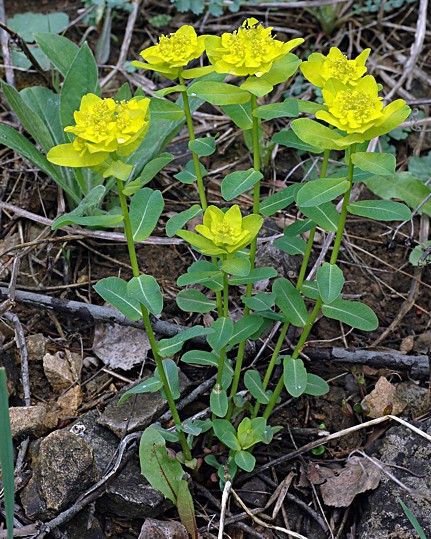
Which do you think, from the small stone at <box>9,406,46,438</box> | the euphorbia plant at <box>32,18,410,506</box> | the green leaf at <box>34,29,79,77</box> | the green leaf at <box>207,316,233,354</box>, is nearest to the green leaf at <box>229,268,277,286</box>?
→ the euphorbia plant at <box>32,18,410,506</box>

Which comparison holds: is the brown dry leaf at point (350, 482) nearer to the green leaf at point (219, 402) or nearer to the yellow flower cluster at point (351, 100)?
the green leaf at point (219, 402)

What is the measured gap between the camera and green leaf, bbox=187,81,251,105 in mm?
1712

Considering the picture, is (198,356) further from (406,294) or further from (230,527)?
(406,294)

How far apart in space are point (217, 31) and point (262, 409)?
200cm

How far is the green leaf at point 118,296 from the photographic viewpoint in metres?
1.84

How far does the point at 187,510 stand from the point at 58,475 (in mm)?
401

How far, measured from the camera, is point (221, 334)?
1.82 meters

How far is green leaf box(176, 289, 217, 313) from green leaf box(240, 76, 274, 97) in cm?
63

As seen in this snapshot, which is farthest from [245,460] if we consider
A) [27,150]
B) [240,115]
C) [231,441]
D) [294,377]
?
[27,150]

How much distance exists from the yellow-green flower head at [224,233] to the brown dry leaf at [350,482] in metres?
0.89

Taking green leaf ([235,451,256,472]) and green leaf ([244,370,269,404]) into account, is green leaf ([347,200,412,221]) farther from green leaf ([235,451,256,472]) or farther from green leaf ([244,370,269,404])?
green leaf ([235,451,256,472])

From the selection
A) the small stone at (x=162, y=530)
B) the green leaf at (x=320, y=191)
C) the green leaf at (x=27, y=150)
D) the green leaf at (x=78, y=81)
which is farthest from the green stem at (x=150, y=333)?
the green leaf at (x=78, y=81)

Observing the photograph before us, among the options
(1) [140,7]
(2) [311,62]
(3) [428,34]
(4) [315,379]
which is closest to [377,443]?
(4) [315,379]

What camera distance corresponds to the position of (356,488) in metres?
2.07
